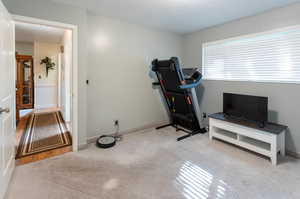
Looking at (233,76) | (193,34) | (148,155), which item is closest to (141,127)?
(148,155)

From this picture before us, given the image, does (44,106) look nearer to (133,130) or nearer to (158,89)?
(133,130)

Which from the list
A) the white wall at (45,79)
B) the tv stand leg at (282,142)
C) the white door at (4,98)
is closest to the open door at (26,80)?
the white wall at (45,79)

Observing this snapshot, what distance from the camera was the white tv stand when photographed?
239 cm

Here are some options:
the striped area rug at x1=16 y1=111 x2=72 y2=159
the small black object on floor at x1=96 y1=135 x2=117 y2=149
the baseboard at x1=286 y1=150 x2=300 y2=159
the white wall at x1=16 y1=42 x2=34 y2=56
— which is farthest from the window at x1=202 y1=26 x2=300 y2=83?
the white wall at x1=16 y1=42 x2=34 y2=56

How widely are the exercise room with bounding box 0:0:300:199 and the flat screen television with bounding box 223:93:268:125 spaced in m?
0.02

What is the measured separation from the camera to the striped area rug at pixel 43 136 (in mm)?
2848

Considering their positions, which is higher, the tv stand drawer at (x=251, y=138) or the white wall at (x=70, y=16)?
the white wall at (x=70, y=16)

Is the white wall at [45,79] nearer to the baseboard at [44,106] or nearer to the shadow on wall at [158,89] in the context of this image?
the baseboard at [44,106]

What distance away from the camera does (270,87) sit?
112 inches

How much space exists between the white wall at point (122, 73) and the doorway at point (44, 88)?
0.45 metres

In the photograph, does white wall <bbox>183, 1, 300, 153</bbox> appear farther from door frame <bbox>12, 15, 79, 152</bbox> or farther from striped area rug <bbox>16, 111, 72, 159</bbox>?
striped area rug <bbox>16, 111, 72, 159</bbox>

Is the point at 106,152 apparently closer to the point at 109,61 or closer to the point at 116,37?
the point at 109,61

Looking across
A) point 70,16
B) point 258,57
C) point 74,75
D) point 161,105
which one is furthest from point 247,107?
point 70,16

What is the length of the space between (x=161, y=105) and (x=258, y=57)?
2.27m
